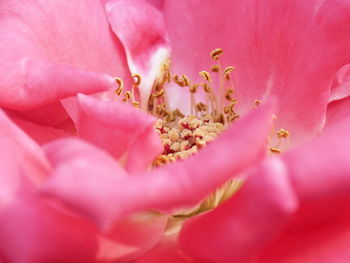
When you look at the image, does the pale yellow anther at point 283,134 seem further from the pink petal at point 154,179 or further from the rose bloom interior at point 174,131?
the pink petal at point 154,179

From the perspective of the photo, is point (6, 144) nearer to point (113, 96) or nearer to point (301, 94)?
point (113, 96)

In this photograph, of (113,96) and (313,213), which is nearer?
(313,213)

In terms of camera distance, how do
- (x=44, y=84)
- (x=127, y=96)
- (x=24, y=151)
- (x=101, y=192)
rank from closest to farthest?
(x=101, y=192)
(x=24, y=151)
(x=44, y=84)
(x=127, y=96)

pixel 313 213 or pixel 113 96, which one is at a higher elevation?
pixel 113 96

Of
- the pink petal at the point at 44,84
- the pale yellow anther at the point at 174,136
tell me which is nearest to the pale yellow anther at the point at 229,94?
the pale yellow anther at the point at 174,136

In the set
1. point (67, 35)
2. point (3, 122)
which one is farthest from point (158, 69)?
Result: point (3, 122)

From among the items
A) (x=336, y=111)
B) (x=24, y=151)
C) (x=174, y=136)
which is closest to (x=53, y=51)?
(x=174, y=136)

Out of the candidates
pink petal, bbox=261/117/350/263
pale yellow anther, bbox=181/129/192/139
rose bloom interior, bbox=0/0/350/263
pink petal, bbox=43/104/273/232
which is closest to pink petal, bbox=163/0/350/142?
rose bloom interior, bbox=0/0/350/263

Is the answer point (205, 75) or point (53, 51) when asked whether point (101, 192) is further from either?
point (205, 75)
